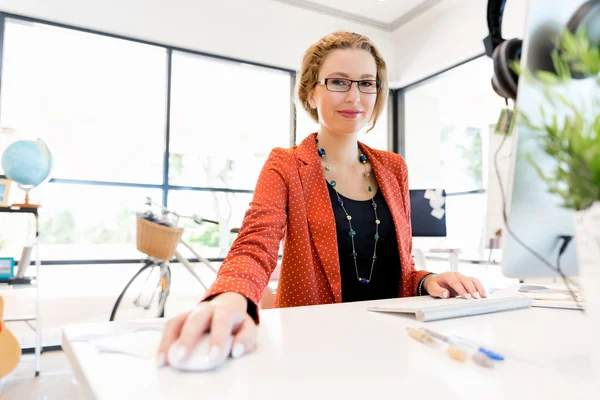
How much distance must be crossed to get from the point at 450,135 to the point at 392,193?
3.83 meters

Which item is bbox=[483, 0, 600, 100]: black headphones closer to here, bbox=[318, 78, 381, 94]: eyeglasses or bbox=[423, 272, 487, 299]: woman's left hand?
bbox=[423, 272, 487, 299]: woman's left hand

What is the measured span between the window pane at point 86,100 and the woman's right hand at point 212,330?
3110 mm

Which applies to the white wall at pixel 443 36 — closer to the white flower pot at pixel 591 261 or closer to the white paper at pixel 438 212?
the white paper at pixel 438 212

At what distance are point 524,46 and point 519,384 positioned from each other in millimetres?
320

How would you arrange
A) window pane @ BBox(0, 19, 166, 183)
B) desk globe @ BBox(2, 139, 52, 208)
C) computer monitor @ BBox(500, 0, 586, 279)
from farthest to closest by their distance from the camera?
window pane @ BBox(0, 19, 166, 183), desk globe @ BBox(2, 139, 52, 208), computer monitor @ BBox(500, 0, 586, 279)

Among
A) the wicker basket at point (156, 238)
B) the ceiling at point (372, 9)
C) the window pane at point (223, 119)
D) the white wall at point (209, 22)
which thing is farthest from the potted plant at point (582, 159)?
the ceiling at point (372, 9)

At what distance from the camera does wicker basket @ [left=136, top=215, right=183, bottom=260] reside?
2.68 meters

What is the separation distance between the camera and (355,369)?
450 millimetres

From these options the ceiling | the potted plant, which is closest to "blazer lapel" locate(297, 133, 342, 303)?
the potted plant

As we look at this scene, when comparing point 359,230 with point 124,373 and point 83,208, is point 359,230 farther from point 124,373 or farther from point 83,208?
point 83,208

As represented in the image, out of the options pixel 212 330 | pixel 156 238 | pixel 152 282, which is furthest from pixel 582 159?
pixel 152 282

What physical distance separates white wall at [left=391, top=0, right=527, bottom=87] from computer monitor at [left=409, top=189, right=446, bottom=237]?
55.6 inches

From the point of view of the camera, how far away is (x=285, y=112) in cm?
421

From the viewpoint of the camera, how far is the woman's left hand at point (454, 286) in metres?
0.93
